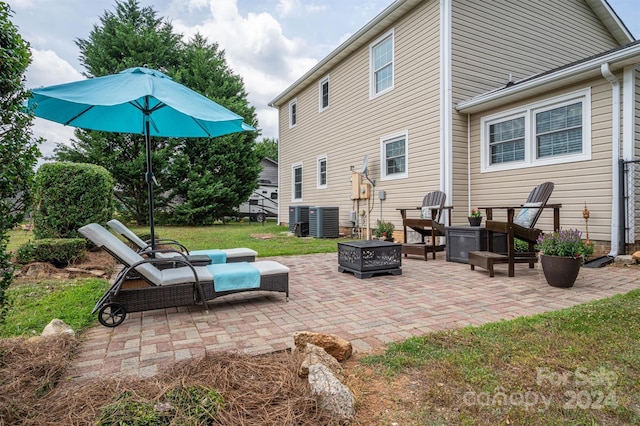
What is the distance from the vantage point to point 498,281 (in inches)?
177

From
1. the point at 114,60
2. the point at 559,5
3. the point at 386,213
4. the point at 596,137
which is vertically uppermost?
the point at 114,60

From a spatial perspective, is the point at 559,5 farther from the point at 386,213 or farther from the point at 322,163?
the point at 322,163

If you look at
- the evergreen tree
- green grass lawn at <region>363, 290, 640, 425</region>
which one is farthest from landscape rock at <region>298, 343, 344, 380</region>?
the evergreen tree

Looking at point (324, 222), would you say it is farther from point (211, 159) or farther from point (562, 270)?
point (211, 159)

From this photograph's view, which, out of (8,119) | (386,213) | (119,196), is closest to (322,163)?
(386,213)

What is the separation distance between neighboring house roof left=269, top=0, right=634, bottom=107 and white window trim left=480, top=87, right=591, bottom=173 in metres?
3.29

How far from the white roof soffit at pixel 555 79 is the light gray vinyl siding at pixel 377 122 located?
2.84 feet

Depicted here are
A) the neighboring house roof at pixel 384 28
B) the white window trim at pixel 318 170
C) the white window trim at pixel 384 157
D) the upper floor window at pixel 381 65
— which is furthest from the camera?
the white window trim at pixel 318 170

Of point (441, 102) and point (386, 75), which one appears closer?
point (441, 102)

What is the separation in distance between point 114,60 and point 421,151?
13.1 metres

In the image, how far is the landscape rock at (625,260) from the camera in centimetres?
527

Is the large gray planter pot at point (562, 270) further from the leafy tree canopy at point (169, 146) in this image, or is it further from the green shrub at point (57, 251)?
the leafy tree canopy at point (169, 146)

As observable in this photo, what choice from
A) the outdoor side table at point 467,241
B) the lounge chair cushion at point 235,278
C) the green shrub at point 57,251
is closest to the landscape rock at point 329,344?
the lounge chair cushion at point 235,278

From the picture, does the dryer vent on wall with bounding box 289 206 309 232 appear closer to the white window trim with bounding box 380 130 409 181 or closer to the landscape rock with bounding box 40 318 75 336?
the white window trim with bounding box 380 130 409 181
